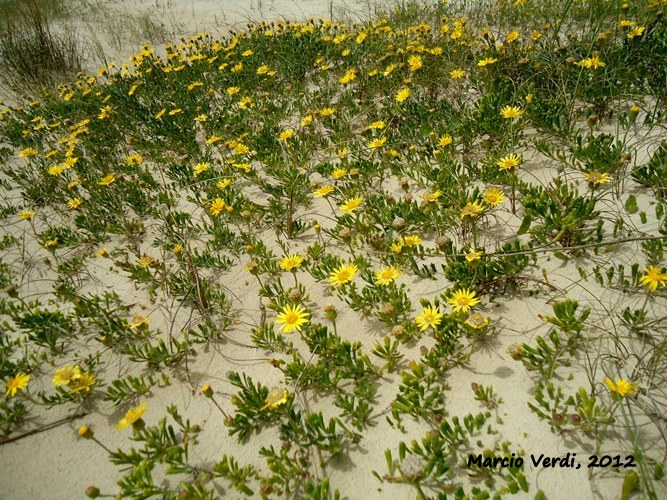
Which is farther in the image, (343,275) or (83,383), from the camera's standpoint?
(343,275)

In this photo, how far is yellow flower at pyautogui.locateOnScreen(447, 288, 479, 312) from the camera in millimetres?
2514

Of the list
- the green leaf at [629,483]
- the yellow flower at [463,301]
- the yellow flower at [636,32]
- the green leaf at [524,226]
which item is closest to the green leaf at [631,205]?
the green leaf at [524,226]

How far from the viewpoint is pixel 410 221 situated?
135 inches

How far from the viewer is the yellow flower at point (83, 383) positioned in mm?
2535

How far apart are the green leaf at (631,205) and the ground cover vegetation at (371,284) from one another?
2cm

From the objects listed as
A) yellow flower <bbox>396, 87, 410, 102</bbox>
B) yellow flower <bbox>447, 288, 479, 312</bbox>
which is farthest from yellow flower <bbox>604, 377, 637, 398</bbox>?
yellow flower <bbox>396, 87, 410, 102</bbox>

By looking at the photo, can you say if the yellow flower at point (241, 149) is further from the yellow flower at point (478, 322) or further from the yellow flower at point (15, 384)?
the yellow flower at point (478, 322)

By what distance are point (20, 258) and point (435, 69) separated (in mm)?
5254

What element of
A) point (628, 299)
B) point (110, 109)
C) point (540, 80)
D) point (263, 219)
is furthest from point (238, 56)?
point (628, 299)

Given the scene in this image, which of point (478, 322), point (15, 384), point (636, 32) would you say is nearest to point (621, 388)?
point (478, 322)

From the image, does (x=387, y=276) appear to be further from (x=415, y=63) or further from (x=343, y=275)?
(x=415, y=63)

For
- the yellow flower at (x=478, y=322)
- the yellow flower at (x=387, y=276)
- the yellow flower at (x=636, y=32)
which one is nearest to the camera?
the yellow flower at (x=478, y=322)

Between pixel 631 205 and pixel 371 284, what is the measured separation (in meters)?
1.95

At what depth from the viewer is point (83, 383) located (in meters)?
2.59
